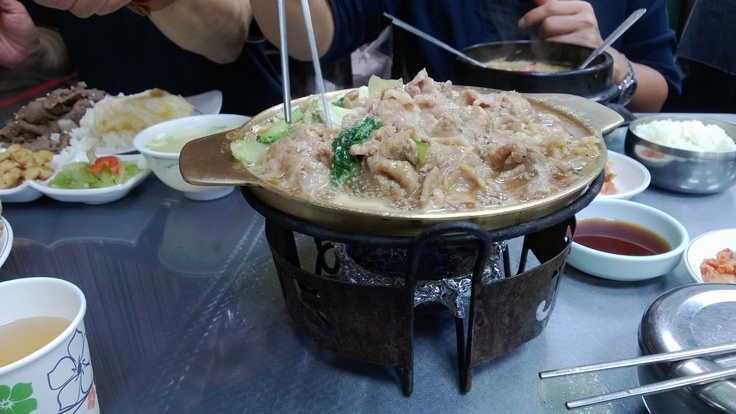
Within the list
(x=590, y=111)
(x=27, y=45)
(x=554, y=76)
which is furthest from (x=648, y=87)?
(x=27, y=45)

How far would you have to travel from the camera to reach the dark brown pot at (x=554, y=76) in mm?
2221

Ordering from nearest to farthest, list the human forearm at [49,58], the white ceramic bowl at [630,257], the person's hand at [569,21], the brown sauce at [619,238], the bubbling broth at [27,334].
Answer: the bubbling broth at [27,334]
the white ceramic bowl at [630,257]
the brown sauce at [619,238]
the person's hand at [569,21]
the human forearm at [49,58]

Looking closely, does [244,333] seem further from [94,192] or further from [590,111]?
[590,111]

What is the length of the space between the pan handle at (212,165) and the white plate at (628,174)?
1.76 metres

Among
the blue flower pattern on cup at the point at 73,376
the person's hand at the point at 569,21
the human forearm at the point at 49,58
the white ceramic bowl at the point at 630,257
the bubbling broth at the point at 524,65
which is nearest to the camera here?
the blue flower pattern on cup at the point at 73,376

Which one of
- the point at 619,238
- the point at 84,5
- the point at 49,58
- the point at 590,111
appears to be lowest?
the point at 619,238

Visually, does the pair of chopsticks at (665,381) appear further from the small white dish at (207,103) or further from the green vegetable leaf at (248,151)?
the small white dish at (207,103)

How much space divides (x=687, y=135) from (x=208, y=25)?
9.03 ft

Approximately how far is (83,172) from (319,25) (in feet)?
5.22

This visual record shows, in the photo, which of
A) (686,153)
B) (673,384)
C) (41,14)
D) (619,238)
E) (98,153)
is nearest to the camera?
(673,384)

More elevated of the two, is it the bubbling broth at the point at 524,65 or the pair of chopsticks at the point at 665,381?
the bubbling broth at the point at 524,65

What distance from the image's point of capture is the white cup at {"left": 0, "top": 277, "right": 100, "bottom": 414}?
3.37 ft

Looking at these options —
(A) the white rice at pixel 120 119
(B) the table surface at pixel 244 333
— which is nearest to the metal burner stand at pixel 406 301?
(B) the table surface at pixel 244 333

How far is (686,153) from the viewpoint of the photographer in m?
2.16
